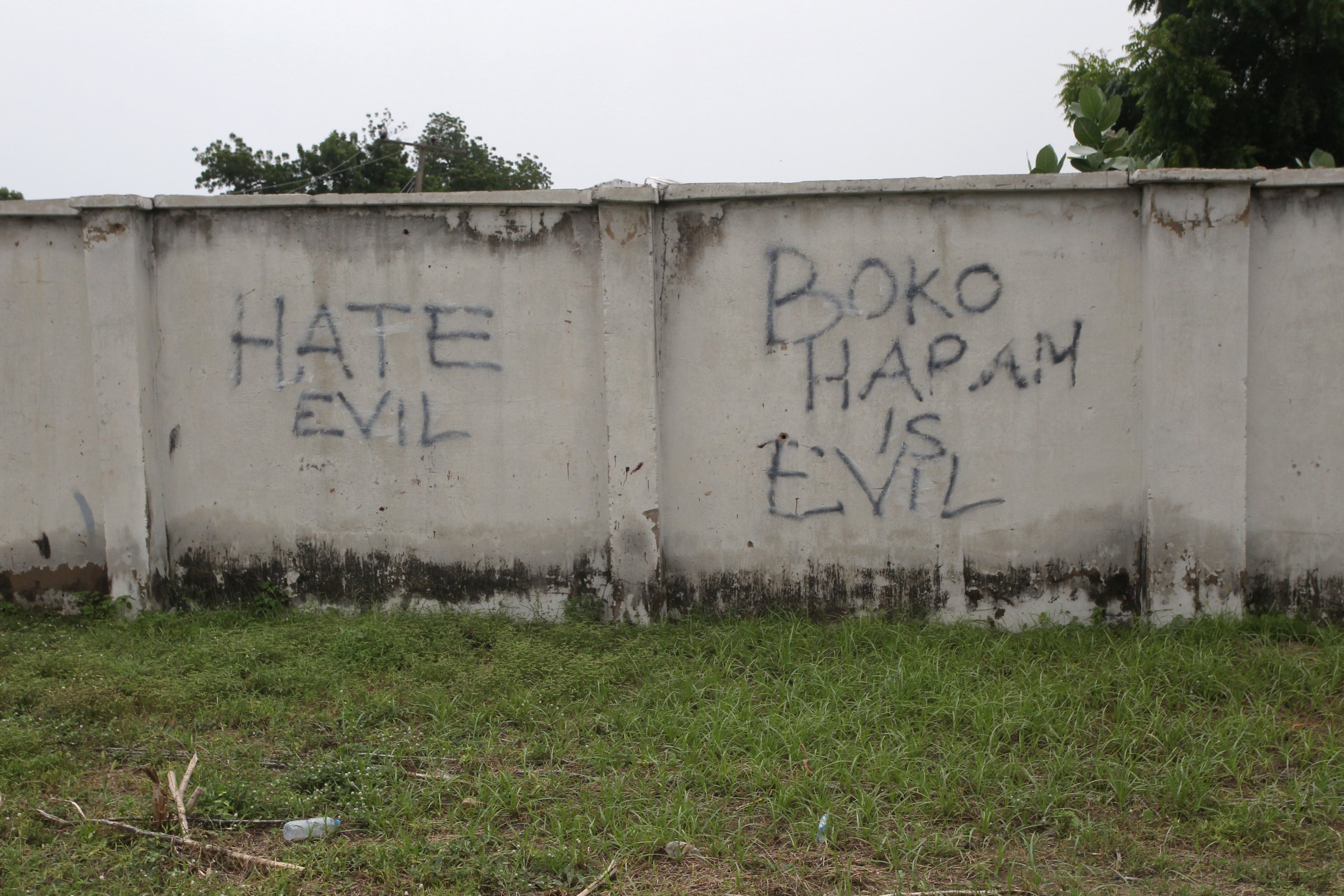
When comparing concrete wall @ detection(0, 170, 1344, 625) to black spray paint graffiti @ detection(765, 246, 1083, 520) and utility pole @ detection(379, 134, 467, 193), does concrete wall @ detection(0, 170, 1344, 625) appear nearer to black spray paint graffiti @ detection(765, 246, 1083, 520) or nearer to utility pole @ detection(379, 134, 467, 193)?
black spray paint graffiti @ detection(765, 246, 1083, 520)

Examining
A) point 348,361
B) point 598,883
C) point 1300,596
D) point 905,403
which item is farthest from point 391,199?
point 1300,596

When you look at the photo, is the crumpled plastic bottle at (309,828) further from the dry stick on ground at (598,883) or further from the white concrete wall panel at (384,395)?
the white concrete wall panel at (384,395)

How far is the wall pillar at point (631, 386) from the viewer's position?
4.53 meters

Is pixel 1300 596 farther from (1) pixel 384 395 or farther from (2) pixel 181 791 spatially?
(2) pixel 181 791

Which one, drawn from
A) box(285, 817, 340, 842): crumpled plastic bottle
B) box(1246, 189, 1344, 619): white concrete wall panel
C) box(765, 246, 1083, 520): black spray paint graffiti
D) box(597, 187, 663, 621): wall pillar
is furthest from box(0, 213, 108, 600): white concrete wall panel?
box(1246, 189, 1344, 619): white concrete wall panel

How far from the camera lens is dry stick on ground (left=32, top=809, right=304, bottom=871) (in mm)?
2693

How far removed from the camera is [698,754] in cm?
326

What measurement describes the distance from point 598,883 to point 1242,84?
1119 cm

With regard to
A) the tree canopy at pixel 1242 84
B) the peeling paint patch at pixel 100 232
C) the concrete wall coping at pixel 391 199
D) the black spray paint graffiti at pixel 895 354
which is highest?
the tree canopy at pixel 1242 84

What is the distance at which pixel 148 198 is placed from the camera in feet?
15.7

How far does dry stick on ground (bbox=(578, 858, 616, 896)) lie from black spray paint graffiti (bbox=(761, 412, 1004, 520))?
7.48 feet

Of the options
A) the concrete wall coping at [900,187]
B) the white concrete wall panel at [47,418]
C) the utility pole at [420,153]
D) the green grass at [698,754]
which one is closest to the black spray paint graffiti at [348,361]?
the white concrete wall panel at [47,418]

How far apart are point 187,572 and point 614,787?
9.99ft

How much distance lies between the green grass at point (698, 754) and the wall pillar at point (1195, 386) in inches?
10.9
